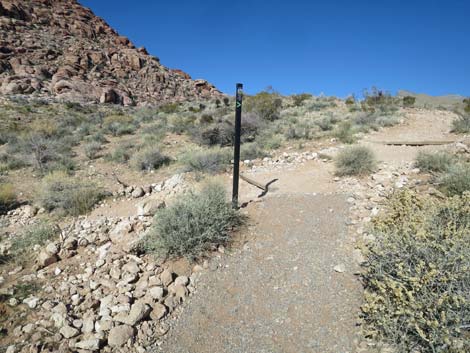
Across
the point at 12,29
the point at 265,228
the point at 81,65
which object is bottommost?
the point at 265,228

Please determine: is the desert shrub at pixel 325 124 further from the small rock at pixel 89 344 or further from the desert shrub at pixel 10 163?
the desert shrub at pixel 10 163

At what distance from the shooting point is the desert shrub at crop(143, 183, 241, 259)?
327 cm

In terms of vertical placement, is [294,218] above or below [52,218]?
above

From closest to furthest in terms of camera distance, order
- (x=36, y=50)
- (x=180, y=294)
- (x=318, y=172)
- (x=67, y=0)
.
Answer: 1. (x=180, y=294)
2. (x=318, y=172)
3. (x=36, y=50)
4. (x=67, y=0)

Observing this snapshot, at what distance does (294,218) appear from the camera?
4047 millimetres

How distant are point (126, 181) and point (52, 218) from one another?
6.97 ft

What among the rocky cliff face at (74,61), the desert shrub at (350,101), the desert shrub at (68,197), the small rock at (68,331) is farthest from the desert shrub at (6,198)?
the rocky cliff face at (74,61)

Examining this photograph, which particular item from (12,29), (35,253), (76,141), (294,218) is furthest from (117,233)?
(12,29)

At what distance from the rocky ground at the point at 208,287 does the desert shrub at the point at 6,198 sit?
1972mm

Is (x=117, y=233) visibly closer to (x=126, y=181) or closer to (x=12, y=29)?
(x=126, y=181)

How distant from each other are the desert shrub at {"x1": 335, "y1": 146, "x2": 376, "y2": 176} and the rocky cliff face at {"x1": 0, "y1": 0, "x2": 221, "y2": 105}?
32.6m

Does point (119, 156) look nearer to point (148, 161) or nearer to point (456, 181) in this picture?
point (148, 161)

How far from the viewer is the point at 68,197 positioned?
537cm

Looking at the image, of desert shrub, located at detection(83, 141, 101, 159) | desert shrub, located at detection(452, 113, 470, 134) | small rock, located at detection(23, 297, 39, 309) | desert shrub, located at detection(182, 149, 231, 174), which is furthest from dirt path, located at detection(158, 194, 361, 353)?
desert shrub, located at detection(452, 113, 470, 134)
